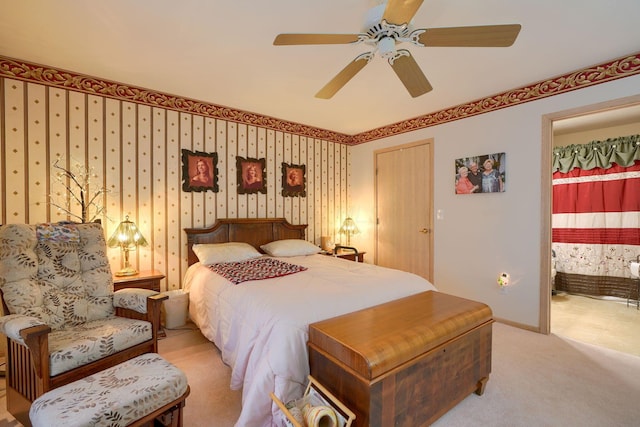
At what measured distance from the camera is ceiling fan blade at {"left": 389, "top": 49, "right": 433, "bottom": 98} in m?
1.81

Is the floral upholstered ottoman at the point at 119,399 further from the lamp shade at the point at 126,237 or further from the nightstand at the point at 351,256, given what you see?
the nightstand at the point at 351,256

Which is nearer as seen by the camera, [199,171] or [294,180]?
[199,171]

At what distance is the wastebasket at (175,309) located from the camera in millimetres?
2939

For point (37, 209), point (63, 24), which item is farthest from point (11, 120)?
point (63, 24)

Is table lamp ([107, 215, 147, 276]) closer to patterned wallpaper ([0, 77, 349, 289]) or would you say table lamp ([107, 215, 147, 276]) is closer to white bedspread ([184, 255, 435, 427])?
patterned wallpaper ([0, 77, 349, 289])

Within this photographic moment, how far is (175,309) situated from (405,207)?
3.31 m

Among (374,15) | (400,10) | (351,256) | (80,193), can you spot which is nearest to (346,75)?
(374,15)

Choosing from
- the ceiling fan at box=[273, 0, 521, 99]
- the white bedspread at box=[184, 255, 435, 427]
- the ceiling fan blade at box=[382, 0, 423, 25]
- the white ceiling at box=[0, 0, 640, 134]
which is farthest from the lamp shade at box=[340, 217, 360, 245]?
the ceiling fan blade at box=[382, 0, 423, 25]

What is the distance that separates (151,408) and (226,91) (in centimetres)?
294

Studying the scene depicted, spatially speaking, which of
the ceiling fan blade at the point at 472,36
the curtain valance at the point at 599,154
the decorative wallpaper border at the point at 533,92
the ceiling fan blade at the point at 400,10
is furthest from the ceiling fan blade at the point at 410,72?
the curtain valance at the point at 599,154

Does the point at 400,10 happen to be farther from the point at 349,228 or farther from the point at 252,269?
the point at 349,228

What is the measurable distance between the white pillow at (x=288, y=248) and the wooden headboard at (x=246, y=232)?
0.17m

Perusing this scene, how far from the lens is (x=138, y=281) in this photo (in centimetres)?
266

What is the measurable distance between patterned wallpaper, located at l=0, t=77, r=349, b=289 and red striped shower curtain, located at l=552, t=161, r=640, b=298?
418cm
